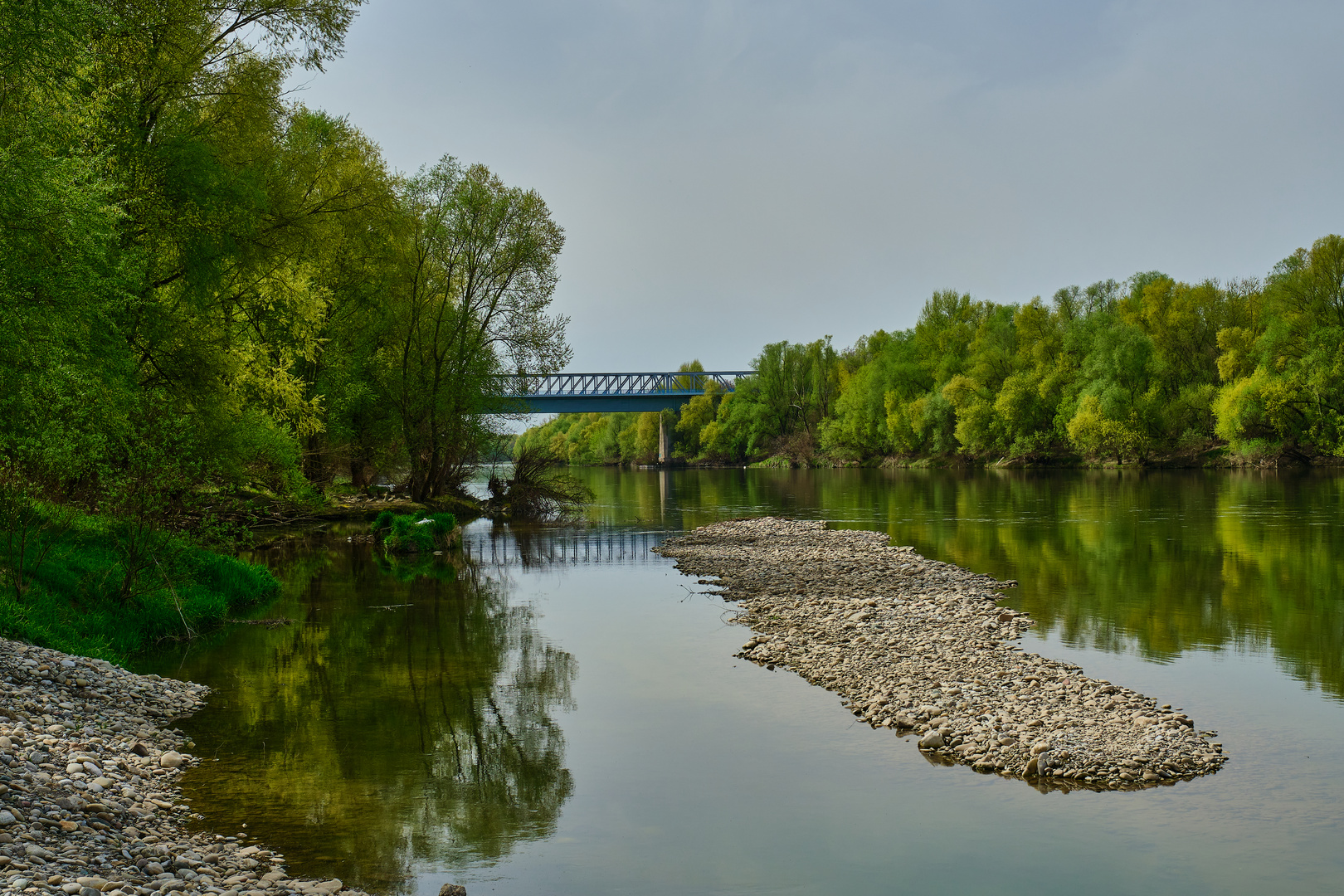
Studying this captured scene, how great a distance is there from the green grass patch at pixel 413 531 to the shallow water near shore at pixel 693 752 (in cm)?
710

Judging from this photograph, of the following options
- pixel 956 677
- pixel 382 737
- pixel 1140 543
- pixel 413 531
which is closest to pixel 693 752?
pixel 382 737

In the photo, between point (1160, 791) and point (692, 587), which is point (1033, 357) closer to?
point (692, 587)

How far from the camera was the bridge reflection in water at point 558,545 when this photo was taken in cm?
3078

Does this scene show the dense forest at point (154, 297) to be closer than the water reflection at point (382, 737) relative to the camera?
No

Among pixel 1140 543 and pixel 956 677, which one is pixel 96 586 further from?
pixel 1140 543

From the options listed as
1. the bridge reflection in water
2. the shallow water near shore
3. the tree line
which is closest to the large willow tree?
the tree line

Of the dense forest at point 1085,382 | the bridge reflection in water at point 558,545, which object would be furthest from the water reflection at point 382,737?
the dense forest at point 1085,382

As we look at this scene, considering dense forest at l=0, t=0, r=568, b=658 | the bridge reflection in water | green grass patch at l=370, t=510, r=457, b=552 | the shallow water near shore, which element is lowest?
the shallow water near shore

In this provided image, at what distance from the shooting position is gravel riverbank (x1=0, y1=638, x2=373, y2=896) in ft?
23.6

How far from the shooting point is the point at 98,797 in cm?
898

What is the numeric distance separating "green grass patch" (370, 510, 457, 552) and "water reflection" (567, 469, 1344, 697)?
11.6 metres

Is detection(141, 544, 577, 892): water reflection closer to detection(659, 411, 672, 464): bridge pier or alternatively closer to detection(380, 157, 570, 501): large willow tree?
detection(380, 157, 570, 501): large willow tree

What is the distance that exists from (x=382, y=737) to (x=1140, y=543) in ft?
84.9

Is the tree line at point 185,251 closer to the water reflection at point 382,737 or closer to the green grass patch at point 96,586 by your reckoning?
the green grass patch at point 96,586
